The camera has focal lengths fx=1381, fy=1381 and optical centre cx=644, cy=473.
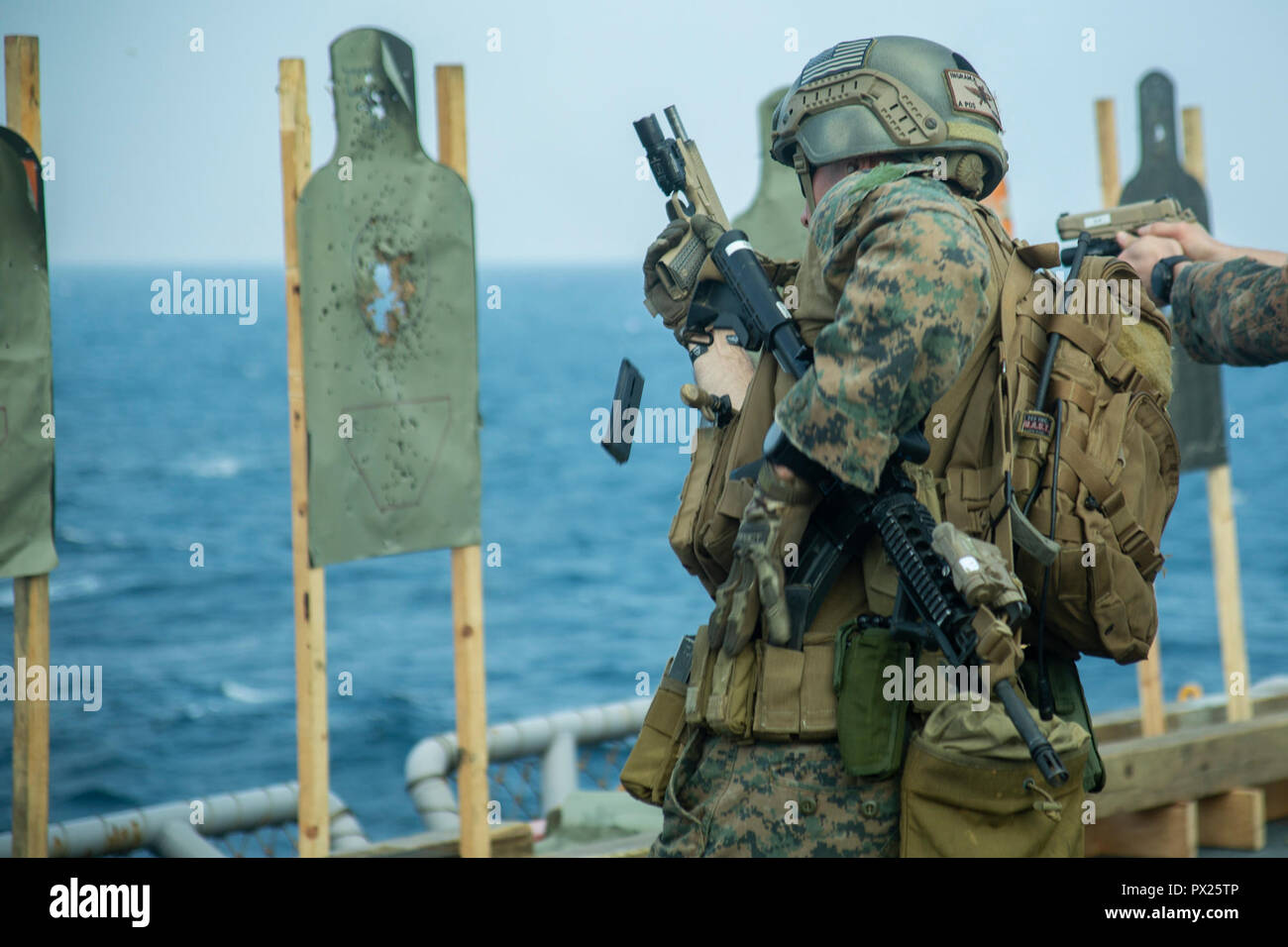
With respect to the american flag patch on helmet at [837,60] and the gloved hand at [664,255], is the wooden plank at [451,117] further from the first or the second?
the american flag patch on helmet at [837,60]

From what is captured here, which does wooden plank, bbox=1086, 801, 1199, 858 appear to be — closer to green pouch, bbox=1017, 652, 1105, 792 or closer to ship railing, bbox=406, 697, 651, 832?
ship railing, bbox=406, 697, 651, 832

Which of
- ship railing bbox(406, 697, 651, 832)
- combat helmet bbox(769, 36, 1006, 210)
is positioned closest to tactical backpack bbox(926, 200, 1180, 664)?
combat helmet bbox(769, 36, 1006, 210)

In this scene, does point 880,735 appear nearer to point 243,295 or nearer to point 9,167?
point 243,295

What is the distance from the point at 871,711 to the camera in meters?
2.46

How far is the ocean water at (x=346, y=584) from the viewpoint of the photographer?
620 inches

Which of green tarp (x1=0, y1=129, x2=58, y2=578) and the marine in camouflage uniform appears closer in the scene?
the marine in camouflage uniform

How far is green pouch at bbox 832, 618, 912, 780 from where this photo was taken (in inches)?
96.7

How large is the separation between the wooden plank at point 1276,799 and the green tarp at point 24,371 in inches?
181

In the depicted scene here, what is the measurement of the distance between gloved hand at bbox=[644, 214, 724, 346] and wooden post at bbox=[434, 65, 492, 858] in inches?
58.8

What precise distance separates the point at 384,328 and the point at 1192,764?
10.7 ft

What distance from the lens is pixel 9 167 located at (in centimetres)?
368

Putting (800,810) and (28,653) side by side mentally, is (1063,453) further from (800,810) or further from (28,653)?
(28,653)
